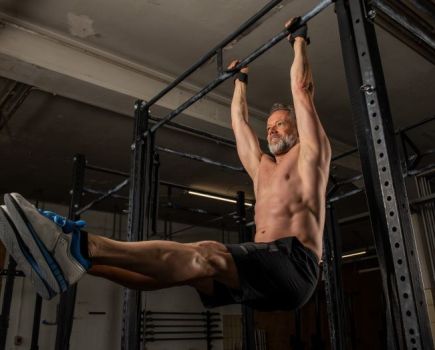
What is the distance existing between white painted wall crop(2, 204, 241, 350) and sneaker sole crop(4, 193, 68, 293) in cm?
523

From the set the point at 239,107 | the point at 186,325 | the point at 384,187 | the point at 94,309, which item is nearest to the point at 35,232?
the point at 384,187

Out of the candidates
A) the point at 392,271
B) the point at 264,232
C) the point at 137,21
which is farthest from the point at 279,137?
the point at 137,21

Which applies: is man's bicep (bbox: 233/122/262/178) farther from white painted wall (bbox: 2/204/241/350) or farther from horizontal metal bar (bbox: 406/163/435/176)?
white painted wall (bbox: 2/204/241/350)

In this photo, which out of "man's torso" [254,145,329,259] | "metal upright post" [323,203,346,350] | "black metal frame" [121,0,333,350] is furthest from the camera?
"metal upright post" [323,203,346,350]

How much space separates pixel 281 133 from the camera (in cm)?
272

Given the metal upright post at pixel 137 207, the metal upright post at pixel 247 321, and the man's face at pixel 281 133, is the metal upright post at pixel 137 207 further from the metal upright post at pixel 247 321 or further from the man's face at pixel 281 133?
the metal upright post at pixel 247 321

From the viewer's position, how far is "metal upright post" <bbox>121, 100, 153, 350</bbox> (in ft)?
8.71

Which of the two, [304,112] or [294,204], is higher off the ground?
[304,112]

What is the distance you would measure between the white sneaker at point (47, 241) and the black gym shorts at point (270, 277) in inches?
25.5

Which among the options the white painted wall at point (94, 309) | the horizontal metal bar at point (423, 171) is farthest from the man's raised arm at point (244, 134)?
the white painted wall at point (94, 309)

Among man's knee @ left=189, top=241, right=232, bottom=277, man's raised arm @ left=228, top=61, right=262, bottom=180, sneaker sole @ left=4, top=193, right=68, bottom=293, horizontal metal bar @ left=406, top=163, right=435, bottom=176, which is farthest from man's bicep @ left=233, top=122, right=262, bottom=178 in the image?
sneaker sole @ left=4, top=193, right=68, bottom=293

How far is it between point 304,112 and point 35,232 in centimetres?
144

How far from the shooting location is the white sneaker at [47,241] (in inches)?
56.1

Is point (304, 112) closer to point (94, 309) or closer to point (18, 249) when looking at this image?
point (18, 249)
